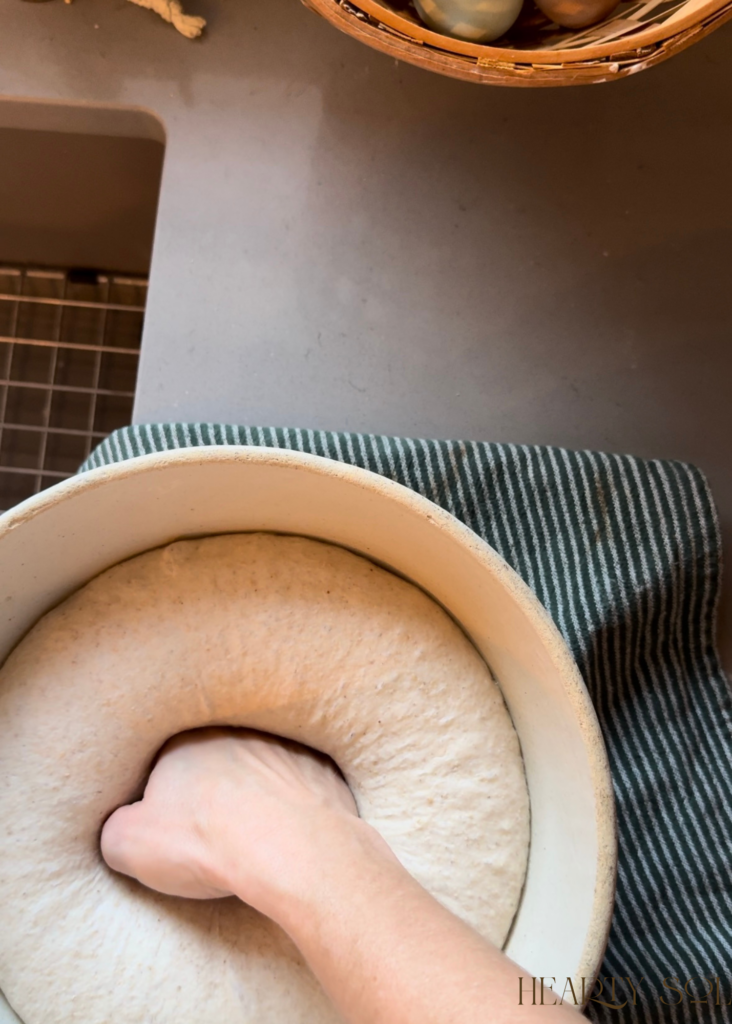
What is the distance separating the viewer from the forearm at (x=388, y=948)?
0.36 meters

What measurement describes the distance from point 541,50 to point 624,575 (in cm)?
39

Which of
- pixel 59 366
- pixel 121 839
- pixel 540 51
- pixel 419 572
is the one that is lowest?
pixel 121 839

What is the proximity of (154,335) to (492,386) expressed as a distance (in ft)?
1.00

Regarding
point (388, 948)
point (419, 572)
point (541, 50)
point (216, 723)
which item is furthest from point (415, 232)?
point (388, 948)

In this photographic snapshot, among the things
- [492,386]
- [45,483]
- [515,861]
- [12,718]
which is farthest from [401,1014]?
[45,483]

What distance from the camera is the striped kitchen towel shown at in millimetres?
656

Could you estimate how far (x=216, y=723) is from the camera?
0.59m

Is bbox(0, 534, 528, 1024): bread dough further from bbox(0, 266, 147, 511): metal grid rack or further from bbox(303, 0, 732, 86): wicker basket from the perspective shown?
bbox(0, 266, 147, 511): metal grid rack

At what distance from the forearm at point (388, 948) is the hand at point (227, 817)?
2cm

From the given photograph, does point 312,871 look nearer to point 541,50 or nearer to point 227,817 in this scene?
point 227,817

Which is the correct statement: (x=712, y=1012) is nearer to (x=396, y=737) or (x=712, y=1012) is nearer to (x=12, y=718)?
(x=396, y=737)

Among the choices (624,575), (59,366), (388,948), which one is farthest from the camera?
(59,366)

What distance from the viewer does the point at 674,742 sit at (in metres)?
0.68

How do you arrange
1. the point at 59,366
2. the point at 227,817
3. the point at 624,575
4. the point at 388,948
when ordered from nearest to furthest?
1. the point at 388,948
2. the point at 227,817
3. the point at 624,575
4. the point at 59,366
